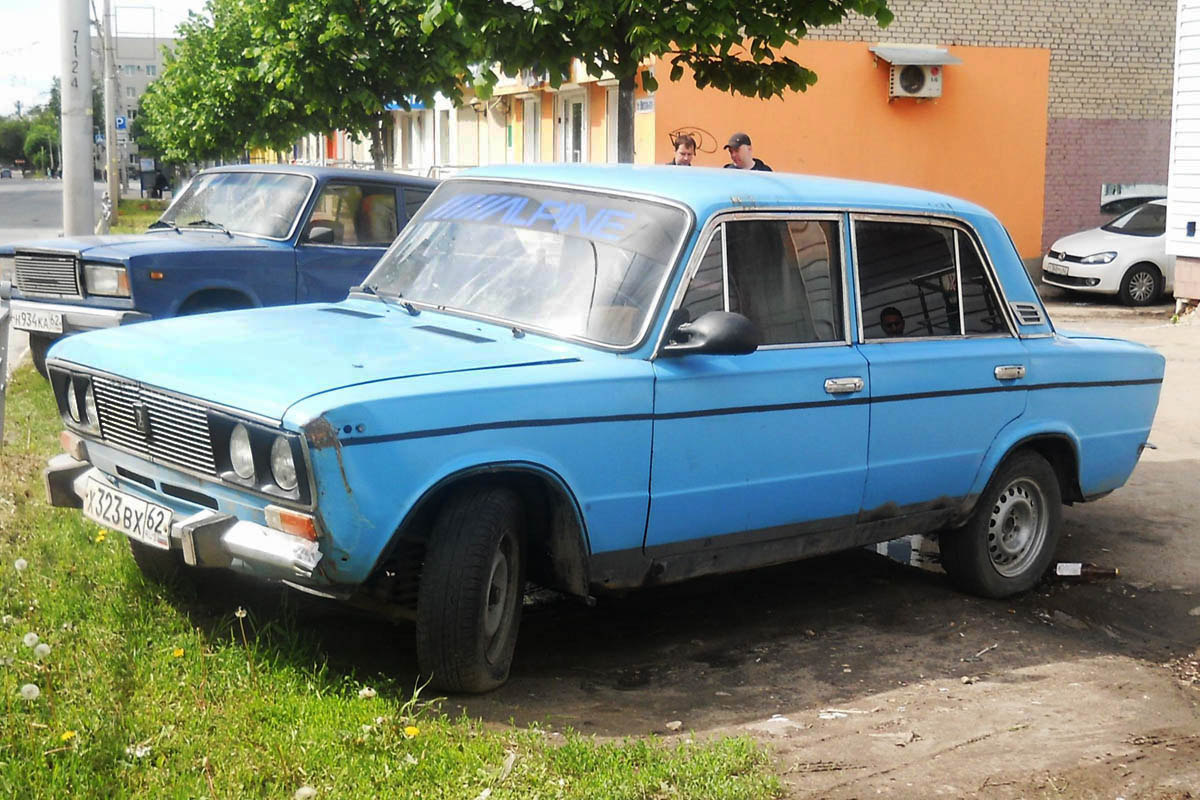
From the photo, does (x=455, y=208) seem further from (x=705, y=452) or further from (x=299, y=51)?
(x=299, y=51)

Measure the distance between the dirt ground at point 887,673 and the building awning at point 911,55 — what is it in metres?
17.1

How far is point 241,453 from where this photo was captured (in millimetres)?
4480

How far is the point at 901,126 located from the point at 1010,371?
18854 millimetres

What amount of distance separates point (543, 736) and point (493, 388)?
1083 mm

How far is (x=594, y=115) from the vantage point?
26219mm

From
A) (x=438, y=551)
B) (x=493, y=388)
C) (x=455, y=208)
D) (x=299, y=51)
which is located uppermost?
(x=299, y=51)

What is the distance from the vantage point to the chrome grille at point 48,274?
32.9ft

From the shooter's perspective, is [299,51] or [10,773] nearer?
[10,773]

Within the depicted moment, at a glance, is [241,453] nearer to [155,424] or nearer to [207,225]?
[155,424]

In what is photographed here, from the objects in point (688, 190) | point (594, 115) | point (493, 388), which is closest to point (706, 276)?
point (688, 190)

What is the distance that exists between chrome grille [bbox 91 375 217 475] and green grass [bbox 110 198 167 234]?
25.5 metres

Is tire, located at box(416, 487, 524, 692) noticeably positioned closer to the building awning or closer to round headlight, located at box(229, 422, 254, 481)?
round headlight, located at box(229, 422, 254, 481)

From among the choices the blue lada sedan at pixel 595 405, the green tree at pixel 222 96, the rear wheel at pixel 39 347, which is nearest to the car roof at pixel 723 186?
the blue lada sedan at pixel 595 405

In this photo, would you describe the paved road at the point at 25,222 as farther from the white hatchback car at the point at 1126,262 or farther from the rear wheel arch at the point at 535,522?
the white hatchback car at the point at 1126,262
